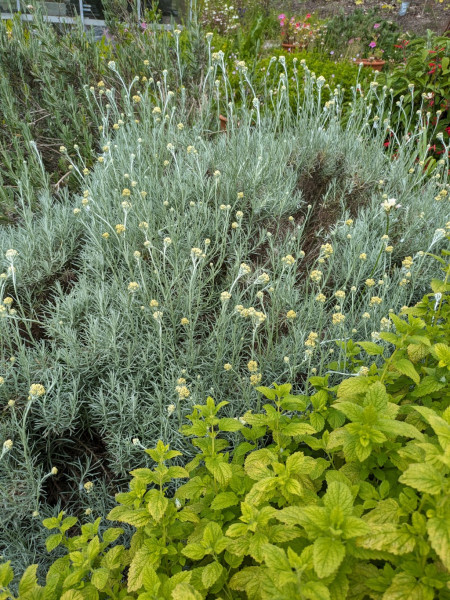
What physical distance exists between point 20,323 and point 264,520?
1.94 metres

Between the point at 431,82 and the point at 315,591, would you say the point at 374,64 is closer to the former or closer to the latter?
the point at 431,82

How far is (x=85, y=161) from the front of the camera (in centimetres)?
388

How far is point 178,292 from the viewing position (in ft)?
7.95

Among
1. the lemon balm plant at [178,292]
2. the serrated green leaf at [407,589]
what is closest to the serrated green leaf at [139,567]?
the lemon balm plant at [178,292]

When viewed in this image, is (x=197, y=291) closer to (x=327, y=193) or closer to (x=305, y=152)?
(x=327, y=193)

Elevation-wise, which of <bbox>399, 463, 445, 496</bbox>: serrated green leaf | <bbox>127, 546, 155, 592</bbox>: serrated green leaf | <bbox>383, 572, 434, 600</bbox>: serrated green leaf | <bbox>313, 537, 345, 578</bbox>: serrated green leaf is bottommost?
<bbox>127, 546, 155, 592</bbox>: serrated green leaf

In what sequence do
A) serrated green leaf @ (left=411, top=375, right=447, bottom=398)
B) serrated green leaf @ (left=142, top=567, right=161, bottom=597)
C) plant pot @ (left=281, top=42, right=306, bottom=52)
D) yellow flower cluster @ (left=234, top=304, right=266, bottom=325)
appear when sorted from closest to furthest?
1. serrated green leaf @ (left=142, top=567, right=161, bottom=597)
2. serrated green leaf @ (left=411, top=375, right=447, bottom=398)
3. yellow flower cluster @ (left=234, top=304, right=266, bottom=325)
4. plant pot @ (left=281, top=42, right=306, bottom=52)

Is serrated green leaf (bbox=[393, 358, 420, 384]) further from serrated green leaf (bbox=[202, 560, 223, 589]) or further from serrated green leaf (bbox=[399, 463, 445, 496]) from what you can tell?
serrated green leaf (bbox=[202, 560, 223, 589])

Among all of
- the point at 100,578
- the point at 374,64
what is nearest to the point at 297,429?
the point at 100,578

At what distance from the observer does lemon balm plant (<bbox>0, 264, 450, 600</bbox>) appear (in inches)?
41.8

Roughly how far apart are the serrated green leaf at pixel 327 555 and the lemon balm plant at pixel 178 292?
0.75 m

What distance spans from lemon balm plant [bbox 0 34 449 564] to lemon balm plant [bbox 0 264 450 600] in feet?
1.06

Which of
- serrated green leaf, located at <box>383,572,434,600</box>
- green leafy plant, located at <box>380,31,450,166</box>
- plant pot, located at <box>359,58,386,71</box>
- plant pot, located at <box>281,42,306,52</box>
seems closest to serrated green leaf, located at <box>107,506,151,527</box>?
serrated green leaf, located at <box>383,572,434,600</box>

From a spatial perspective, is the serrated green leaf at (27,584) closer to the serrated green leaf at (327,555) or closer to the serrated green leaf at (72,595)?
the serrated green leaf at (72,595)
